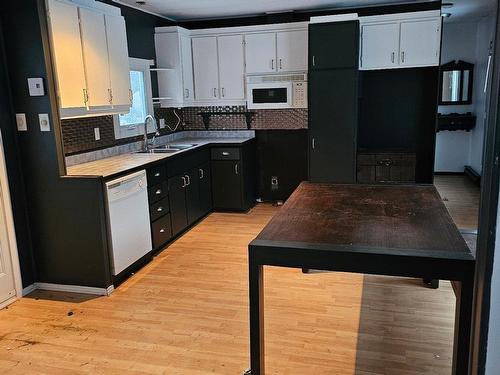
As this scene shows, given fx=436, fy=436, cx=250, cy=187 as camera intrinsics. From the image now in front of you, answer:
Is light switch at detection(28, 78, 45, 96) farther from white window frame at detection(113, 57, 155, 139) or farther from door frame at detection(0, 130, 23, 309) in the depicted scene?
white window frame at detection(113, 57, 155, 139)

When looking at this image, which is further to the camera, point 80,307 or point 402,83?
point 402,83

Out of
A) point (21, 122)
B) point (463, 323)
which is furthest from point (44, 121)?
point (463, 323)

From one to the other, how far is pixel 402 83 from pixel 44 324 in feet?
15.3

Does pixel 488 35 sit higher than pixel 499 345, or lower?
higher

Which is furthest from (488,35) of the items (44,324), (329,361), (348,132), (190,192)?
(44,324)

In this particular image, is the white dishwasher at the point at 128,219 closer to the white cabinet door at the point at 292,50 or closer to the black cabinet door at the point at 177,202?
the black cabinet door at the point at 177,202

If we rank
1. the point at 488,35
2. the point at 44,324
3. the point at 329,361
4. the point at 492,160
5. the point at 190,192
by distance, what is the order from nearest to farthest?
1. the point at 492,160
2. the point at 329,361
3. the point at 44,324
4. the point at 190,192
5. the point at 488,35

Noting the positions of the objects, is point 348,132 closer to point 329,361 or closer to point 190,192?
point 190,192

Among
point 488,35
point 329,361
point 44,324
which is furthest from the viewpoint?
point 488,35

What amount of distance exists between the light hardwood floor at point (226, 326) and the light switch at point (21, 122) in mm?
1274

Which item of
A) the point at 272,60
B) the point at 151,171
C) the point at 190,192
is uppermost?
the point at 272,60

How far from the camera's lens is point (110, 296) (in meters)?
3.31

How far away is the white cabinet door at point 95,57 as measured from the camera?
336 cm

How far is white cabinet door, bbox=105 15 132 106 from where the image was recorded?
370 centimetres
